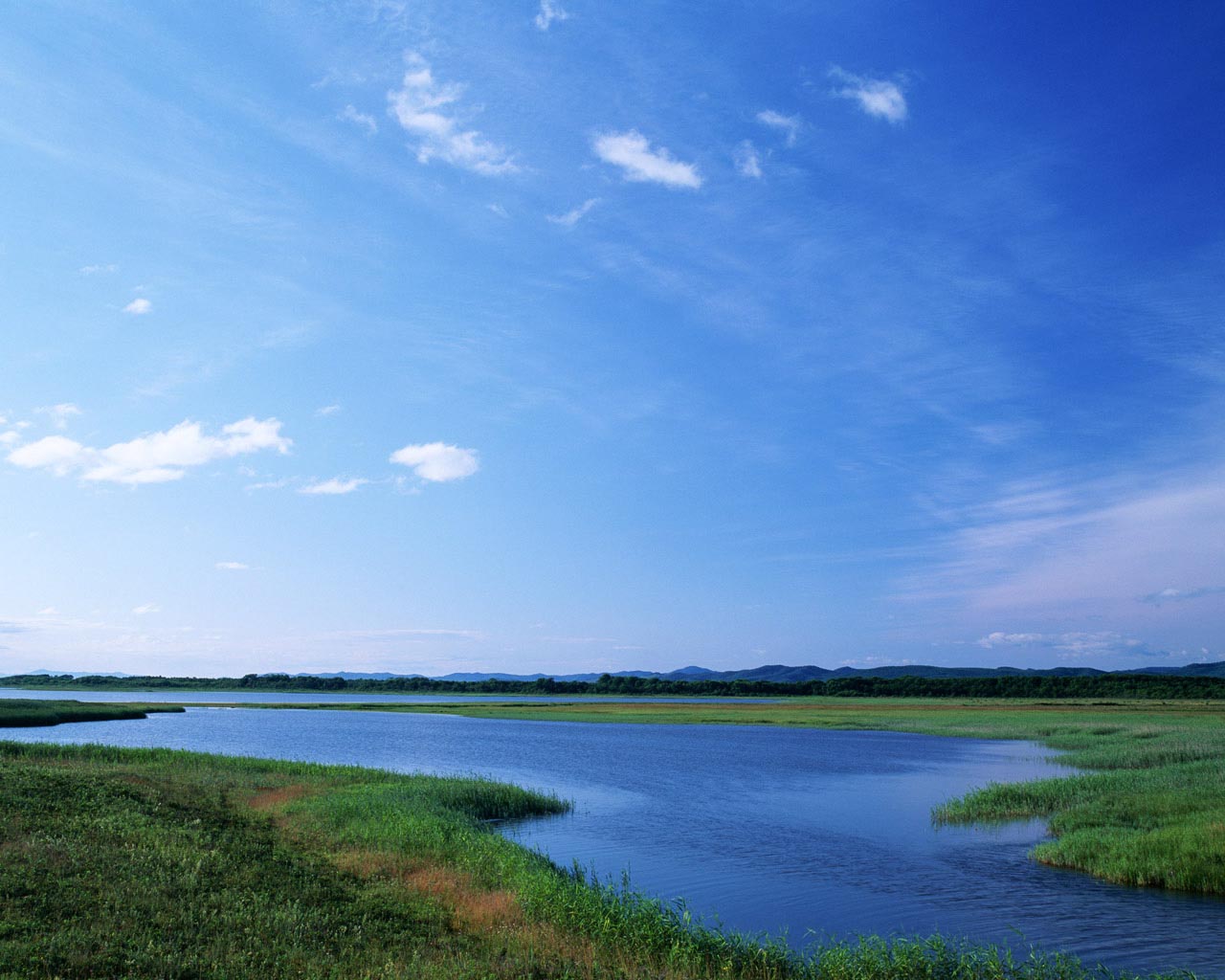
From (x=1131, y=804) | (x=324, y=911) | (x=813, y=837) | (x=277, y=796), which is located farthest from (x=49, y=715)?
(x=1131, y=804)

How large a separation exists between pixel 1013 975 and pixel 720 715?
8614cm

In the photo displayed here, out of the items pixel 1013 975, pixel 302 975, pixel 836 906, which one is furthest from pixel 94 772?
pixel 1013 975

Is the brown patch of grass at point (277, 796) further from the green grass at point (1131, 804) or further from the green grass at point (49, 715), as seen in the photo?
the green grass at point (49, 715)

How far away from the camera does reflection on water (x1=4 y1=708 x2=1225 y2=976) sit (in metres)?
18.8

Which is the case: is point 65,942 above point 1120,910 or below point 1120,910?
above

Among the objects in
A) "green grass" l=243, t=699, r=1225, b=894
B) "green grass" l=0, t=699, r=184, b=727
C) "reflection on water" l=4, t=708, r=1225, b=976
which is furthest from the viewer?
"green grass" l=0, t=699, r=184, b=727

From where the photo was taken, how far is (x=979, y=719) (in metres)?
86.6

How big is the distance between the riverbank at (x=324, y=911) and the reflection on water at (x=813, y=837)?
2615 millimetres

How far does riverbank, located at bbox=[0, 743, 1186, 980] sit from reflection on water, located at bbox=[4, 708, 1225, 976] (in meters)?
2.61

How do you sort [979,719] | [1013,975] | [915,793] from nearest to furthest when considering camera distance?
[1013,975]
[915,793]
[979,719]

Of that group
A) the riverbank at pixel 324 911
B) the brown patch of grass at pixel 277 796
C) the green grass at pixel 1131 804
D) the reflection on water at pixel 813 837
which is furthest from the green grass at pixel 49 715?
the green grass at pixel 1131 804

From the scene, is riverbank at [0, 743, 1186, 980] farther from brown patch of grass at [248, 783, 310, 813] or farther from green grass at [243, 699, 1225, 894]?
green grass at [243, 699, 1225, 894]

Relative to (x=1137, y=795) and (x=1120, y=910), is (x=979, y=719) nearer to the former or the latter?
(x=1137, y=795)

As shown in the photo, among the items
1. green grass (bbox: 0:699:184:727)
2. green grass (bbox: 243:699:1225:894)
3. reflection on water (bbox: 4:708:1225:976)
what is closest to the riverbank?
reflection on water (bbox: 4:708:1225:976)
